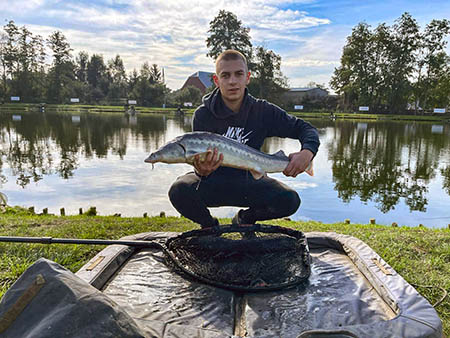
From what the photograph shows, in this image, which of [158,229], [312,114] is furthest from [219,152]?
[312,114]

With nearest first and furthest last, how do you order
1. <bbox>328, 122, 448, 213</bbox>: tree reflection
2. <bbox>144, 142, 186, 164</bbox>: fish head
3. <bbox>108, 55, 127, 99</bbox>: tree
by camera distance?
<bbox>144, 142, 186, 164</bbox>: fish head, <bbox>328, 122, 448, 213</bbox>: tree reflection, <bbox>108, 55, 127, 99</bbox>: tree

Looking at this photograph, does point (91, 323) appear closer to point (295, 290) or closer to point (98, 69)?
point (295, 290)

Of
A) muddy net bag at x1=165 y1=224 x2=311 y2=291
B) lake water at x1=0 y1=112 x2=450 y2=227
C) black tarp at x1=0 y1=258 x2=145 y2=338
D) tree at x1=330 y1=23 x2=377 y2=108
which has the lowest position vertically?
lake water at x1=0 y1=112 x2=450 y2=227

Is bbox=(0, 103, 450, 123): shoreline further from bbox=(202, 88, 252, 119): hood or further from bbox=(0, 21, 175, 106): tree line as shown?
bbox=(202, 88, 252, 119): hood

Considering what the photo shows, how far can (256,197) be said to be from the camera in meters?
4.23

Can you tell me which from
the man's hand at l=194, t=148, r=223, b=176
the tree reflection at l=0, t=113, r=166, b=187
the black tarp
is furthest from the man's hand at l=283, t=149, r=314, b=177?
the tree reflection at l=0, t=113, r=166, b=187

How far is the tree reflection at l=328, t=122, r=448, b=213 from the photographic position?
10.5 m

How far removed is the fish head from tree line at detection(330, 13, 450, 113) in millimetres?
61008

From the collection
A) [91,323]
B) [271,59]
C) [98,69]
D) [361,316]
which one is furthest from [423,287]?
[98,69]

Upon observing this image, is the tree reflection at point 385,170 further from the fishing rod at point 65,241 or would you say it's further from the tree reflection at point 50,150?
the tree reflection at point 50,150

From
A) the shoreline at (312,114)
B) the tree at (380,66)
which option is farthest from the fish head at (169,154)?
the tree at (380,66)

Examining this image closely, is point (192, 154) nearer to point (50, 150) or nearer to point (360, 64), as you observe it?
point (50, 150)

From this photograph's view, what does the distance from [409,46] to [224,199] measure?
6357 cm

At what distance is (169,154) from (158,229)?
274 centimetres
